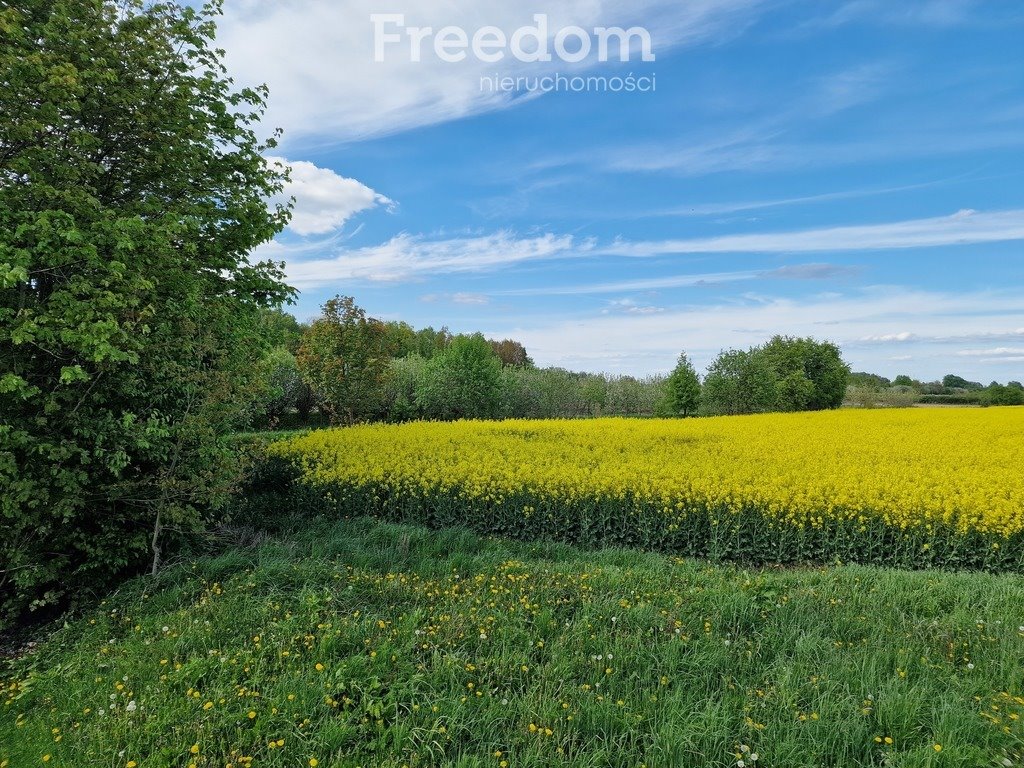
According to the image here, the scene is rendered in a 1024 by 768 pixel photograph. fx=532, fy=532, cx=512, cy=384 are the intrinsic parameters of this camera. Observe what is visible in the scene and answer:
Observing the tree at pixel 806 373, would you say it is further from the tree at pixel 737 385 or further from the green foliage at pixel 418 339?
the green foliage at pixel 418 339

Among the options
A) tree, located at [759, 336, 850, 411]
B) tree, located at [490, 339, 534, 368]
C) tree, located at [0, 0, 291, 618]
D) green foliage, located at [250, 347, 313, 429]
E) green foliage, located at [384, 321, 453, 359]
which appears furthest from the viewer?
tree, located at [490, 339, 534, 368]

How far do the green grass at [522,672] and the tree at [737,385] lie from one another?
75.5 feet

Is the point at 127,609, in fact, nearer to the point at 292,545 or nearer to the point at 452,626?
the point at 292,545

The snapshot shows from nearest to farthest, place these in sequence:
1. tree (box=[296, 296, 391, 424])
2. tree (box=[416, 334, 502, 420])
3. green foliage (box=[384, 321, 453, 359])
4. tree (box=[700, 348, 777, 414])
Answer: tree (box=[296, 296, 391, 424])
tree (box=[416, 334, 502, 420])
tree (box=[700, 348, 777, 414])
green foliage (box=[384, 321, 453, 359])

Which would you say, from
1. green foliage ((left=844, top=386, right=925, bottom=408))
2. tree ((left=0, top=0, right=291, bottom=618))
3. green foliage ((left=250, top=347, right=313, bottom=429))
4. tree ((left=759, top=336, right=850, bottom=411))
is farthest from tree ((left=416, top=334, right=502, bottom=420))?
green foliage ((left=844, top=386, right=925, bottom=408))

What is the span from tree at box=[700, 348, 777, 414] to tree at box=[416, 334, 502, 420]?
11.4 m

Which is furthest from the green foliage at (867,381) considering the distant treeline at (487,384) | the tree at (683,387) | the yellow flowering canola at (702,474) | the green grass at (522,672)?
the green grass at (522,672)

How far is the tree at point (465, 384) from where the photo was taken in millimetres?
25125

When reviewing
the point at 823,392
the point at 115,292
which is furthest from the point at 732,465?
the point at 823,392

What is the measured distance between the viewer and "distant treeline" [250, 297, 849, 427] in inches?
744

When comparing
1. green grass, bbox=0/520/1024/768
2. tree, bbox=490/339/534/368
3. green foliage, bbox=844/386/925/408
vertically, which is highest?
tree, bbox=490/339/534/368

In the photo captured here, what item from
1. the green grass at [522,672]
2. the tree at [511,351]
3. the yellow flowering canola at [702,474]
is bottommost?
the green grass at [522,672]

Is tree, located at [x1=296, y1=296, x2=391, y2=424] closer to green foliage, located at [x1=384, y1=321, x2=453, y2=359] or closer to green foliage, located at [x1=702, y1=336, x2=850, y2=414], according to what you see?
green foliage, located at [x1=702, y1=336, x2=850, y2=414]

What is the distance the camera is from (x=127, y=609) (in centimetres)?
530
